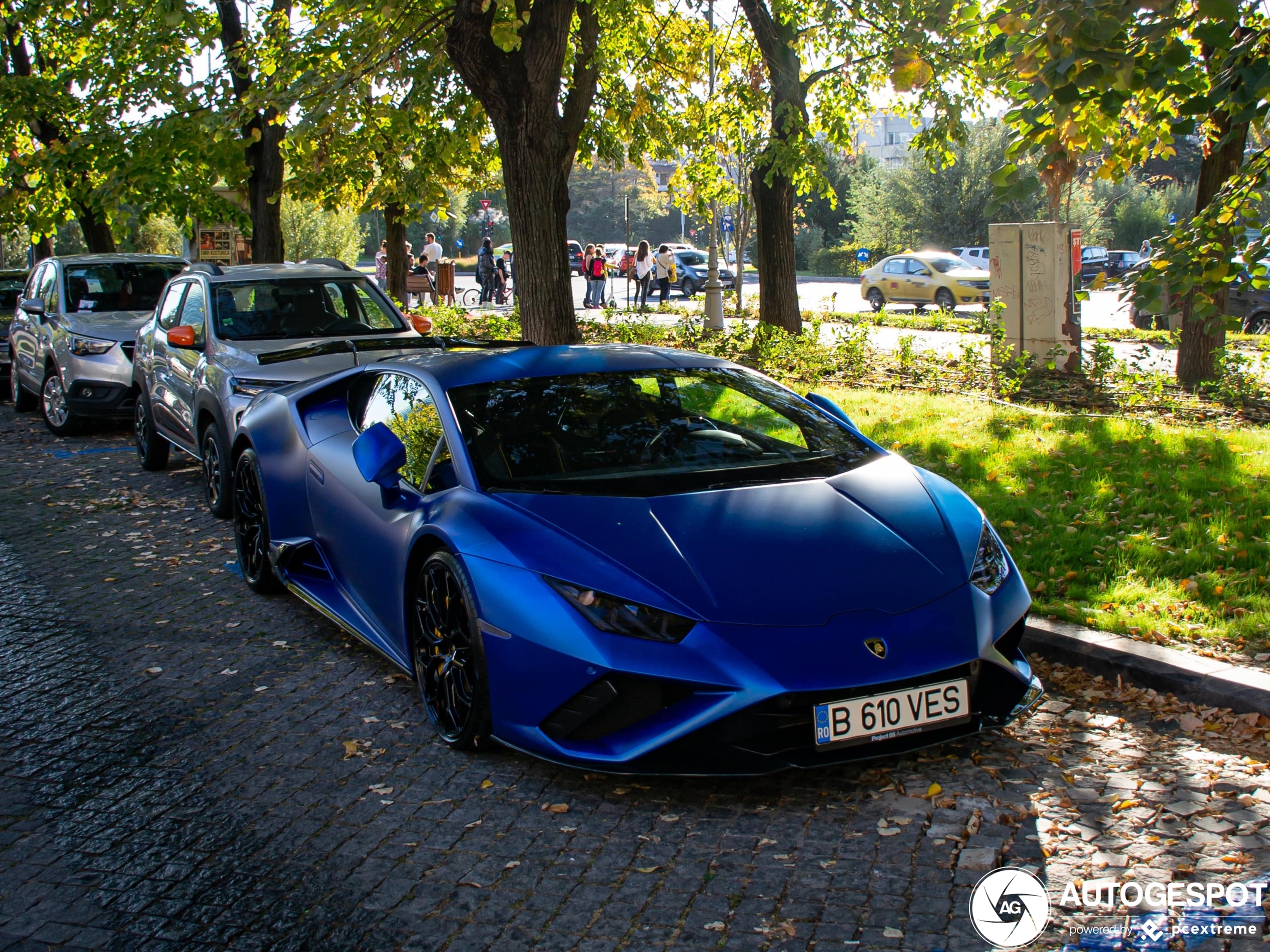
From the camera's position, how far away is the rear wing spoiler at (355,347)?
25.3 feet

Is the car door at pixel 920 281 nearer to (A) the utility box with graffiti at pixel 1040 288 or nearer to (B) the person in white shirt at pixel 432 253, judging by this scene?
(B) the person in white shirt at pixel 432 253

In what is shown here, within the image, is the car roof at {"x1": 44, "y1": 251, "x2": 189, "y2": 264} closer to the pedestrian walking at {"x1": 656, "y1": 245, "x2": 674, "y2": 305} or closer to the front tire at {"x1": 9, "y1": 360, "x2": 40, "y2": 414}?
the front tire at {"x1": 9, "y1": 360, "x2": 40, "y2": 414}

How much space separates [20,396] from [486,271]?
2230 cm

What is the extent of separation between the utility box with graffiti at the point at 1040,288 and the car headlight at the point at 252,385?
8904 mm

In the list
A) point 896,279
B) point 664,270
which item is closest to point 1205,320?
point 896,279

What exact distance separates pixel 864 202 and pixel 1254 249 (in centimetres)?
5344

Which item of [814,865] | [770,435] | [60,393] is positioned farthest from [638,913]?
[60,393]

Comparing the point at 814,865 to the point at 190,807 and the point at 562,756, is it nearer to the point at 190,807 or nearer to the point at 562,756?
the point at 562,756

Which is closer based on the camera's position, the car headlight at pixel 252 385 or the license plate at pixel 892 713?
the license plate at pixel 892 713

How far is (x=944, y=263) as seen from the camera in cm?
3294

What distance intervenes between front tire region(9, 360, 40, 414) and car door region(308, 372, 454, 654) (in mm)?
10651

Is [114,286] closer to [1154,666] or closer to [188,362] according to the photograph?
[188,362]

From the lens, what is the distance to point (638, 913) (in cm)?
318

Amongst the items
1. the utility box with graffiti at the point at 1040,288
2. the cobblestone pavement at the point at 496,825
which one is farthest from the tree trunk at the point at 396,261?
the cobblestone pavement at the point at 496,825
